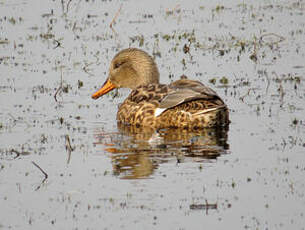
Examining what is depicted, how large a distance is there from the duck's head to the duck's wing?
1.93 metres

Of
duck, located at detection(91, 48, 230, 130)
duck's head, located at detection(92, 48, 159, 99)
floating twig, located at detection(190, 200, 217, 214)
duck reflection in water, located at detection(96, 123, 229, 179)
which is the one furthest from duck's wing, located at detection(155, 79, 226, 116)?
floating twig, located at detection(190, 200, 217, 214)

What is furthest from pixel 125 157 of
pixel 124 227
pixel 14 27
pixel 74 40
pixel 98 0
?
pixel 98 0

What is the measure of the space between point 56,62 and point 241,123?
22.4 feet

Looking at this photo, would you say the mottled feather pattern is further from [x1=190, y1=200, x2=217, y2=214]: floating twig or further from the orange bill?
[x1=190, y1=200, x2=217, y2=214]: floating twig

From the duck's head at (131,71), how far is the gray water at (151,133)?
426 millimetres

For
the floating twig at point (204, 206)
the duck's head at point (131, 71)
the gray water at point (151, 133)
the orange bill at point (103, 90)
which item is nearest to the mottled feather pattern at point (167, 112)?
the gray water at point (151, 133)

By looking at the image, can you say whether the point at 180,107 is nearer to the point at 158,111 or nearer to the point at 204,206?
the point at 158,111

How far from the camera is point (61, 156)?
11.1 m

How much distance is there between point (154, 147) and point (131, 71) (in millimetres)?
3773

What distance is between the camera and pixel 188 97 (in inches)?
481

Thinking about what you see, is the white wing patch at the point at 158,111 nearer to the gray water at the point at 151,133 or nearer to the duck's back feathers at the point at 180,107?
the duck's back feathers at the point at 180,107

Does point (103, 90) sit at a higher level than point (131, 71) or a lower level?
lower

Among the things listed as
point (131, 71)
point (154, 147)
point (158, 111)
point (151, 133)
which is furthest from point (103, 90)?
point (154, 147)

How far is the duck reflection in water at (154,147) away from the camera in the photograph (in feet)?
34.3
